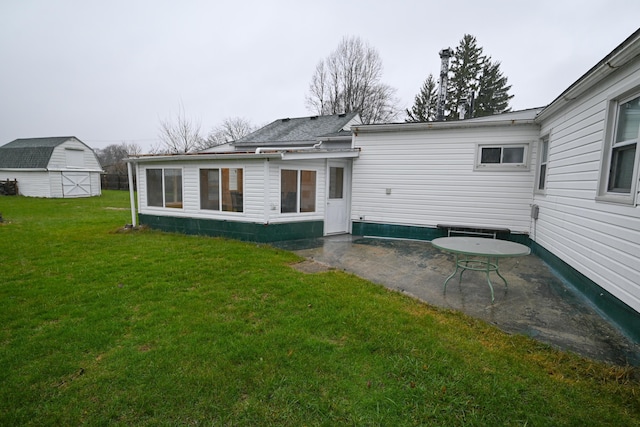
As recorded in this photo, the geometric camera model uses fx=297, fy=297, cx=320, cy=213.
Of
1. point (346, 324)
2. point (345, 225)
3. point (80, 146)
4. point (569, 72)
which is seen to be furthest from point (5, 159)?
point (569, 72)

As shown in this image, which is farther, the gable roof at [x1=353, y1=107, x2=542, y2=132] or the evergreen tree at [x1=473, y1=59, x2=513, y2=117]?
the evergreen tree at [x1=473, y1=59, x2=513, y2=117]

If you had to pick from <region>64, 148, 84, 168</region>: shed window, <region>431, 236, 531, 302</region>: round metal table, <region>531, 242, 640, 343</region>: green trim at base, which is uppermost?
<region>64, 148, 84, 168</region>: shed window

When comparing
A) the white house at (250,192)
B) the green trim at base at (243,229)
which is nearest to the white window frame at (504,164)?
the white house at (250,192)

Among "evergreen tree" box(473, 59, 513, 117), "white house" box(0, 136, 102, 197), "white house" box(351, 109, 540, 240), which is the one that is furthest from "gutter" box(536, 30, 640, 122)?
"white house" box(0, 136, 102, 197)

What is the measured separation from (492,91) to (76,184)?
103 ft

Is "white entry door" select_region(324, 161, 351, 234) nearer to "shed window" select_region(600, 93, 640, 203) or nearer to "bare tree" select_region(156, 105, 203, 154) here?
"shed window" select_region(600, 93, 640, 203)

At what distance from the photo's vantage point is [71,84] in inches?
861

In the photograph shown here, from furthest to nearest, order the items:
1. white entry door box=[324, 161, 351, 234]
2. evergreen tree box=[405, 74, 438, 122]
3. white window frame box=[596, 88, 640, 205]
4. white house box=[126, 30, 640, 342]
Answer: evergreen tree box=[405, 74, 438, 122] → white entry door box=[324, 161, 351, 234] → white house box=[126, 30, 640, 342] → white window frame box=[596, 88, 640, 205]

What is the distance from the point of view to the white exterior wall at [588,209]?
3137 millimetres

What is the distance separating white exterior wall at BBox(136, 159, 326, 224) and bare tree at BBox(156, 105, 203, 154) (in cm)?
1516

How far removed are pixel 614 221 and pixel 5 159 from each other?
31.7 meters

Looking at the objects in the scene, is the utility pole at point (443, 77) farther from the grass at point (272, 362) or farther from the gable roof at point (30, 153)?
the gable roof at point (30, 153)

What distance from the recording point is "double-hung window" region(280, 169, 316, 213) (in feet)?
24.4

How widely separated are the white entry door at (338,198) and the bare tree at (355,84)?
17.5 m
